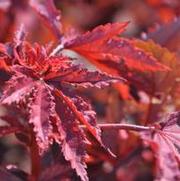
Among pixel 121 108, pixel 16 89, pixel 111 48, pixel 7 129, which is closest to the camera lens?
pixel 16 89

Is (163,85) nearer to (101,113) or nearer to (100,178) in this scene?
(100,178)

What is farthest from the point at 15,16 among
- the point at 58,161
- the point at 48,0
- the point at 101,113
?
the point at 58,161

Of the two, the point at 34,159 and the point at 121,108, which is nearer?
the point at 34,159

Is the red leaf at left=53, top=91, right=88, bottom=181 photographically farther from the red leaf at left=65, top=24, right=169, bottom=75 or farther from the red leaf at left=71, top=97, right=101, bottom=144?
the red leaf at left=65, top=24, right=169, bottom=75

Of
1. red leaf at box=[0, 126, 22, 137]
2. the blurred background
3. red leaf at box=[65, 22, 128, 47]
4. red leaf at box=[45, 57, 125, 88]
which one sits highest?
red leaf at box=[65, 22, 128, 47]

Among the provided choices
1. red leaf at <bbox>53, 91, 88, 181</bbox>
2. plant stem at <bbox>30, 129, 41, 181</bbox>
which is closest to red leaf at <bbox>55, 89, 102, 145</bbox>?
red leaf at <bbox>53, 91, 88, 181</bbox>

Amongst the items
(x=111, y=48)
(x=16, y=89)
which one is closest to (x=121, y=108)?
(x=111, y=48)

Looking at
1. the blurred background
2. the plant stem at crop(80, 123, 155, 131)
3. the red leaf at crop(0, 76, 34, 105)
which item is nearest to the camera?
the red leaf at crop(0, 76, 34, 105)

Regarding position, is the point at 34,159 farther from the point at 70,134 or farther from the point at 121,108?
the point at 121,108

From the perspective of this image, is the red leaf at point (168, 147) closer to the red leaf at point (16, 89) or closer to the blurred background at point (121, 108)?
the blurred background at point (121, 108)

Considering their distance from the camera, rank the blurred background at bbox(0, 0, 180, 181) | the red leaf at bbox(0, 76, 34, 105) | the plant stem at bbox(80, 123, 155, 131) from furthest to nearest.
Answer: the blurred background at bbox(0, 0, 180, 181)
the plant stem at bbox(80, 123, 155, 131)
the red leaf at bbox(0, 76, 34, 105)

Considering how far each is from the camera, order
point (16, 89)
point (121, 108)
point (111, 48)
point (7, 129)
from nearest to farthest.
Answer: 1. point (16, 89)
2. point (7, 129)
3. point (111, 48)
4. point (121, 108)

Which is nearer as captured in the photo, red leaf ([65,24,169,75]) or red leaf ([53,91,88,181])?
red leaf ([53,91,88,181])

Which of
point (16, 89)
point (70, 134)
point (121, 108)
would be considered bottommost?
point (121, 108)
